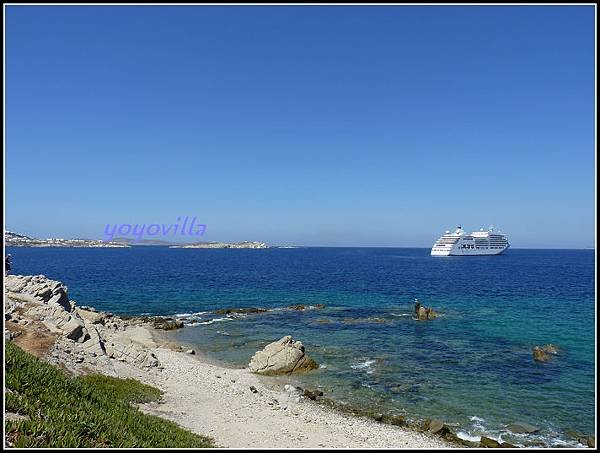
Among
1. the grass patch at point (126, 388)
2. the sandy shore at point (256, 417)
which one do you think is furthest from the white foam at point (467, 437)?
the grass patch at point (126, 388)

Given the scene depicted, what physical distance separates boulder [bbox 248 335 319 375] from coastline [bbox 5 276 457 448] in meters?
1.01

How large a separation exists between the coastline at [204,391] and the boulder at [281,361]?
101cm

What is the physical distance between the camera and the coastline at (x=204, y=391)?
18.7 m

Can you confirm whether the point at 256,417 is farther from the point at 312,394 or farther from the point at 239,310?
the point at 239,310

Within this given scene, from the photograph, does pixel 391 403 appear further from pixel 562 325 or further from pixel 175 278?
pixel 175 278

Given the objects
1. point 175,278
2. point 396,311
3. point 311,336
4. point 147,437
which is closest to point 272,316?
point 311,336

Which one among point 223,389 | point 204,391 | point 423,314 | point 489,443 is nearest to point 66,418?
point 204,391

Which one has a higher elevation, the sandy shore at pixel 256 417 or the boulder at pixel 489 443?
the sandy shore at pixel 256 417

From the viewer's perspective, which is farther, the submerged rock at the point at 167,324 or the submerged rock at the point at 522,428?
the submerged rock at the point at 167,324

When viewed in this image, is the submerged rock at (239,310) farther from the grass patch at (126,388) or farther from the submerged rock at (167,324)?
the grass patch at (126,388)

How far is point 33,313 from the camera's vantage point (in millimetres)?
26969

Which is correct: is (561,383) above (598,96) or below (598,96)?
below

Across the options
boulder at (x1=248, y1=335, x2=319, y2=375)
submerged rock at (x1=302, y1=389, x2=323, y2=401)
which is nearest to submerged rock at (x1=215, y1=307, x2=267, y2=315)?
boulder at (x1=248, y1=335, x2=319, y2=375)

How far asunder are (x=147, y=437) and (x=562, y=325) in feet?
164
